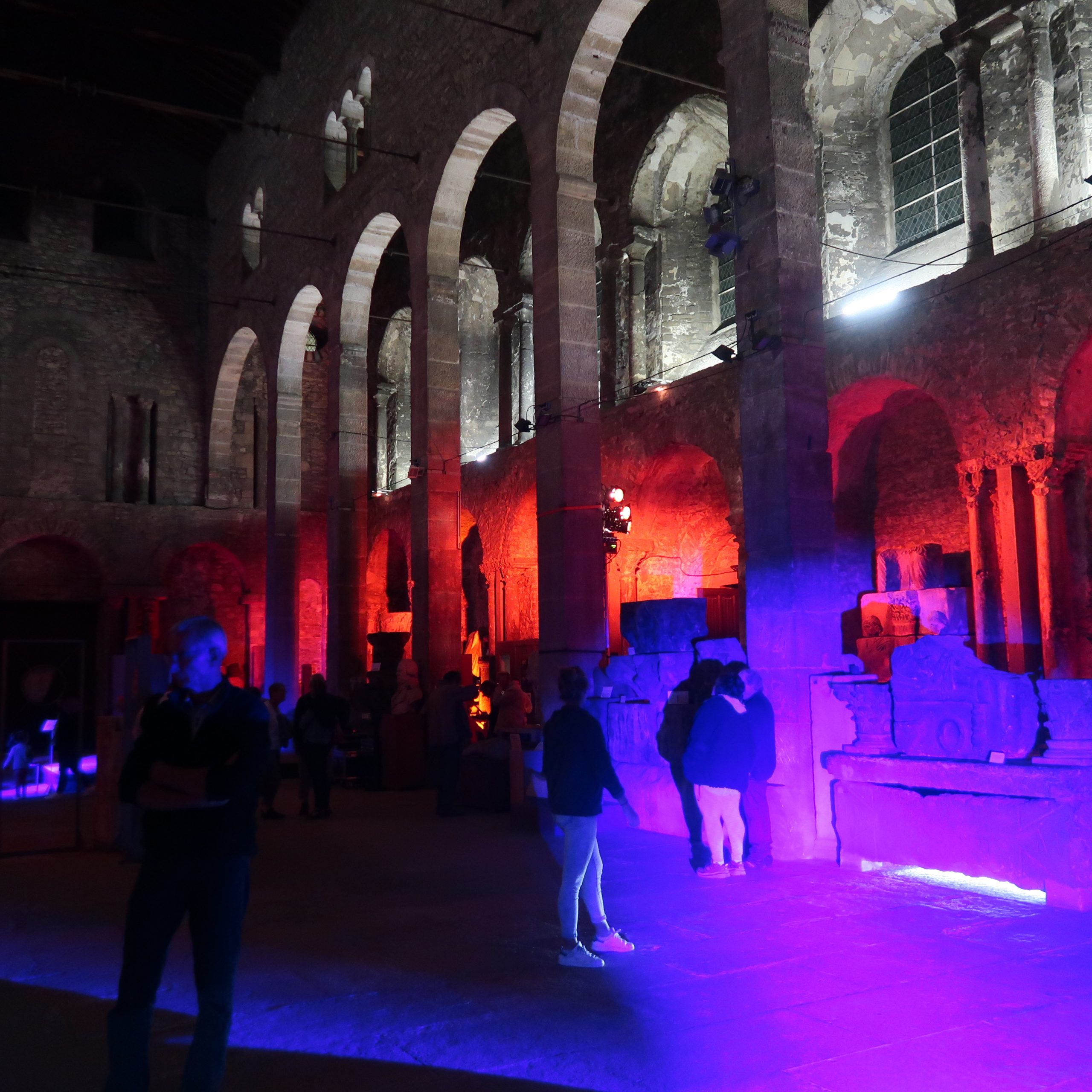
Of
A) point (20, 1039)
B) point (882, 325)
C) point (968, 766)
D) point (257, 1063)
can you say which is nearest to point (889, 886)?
point (968, 766)

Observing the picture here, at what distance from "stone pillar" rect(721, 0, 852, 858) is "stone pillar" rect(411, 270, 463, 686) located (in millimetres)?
6691

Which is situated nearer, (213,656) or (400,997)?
(213,656)

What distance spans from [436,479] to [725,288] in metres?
6.54

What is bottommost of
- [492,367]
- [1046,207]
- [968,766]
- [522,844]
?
[522,844]

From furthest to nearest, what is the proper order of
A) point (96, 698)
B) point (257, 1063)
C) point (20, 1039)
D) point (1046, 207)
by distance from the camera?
point (96, 698) → point (1046, 207) → point (20, 1039) → point (257, 1063)

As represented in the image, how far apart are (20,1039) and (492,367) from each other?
2023 centimetres

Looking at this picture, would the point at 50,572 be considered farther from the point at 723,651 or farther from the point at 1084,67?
the point at 1084,67

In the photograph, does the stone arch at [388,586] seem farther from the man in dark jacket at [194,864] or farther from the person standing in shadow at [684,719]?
the man in dark jacket at [194,864]

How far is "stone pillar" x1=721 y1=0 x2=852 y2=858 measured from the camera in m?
8.05

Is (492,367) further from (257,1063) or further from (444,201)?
(257,1063)

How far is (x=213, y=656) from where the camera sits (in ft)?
10.5

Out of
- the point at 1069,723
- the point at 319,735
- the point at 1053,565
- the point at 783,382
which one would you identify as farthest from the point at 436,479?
the point at 1069,723

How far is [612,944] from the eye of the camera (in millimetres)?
4957

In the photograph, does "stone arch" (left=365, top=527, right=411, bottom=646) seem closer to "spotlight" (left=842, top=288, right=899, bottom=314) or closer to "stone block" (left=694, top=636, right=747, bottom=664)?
"spotlight" (left=842, top=288, right=899, bottom=314)
